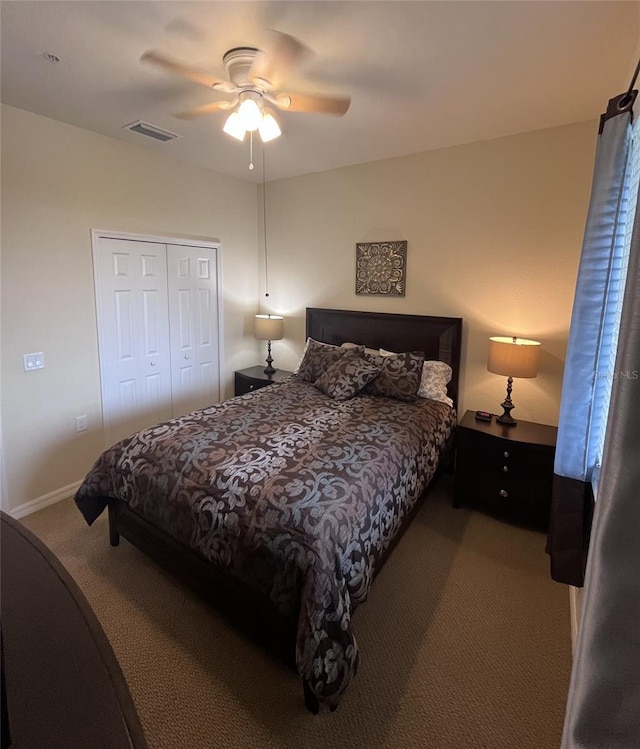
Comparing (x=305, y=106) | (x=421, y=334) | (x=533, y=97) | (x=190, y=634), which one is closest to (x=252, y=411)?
(x=190, y=634)

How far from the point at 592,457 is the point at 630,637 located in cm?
129

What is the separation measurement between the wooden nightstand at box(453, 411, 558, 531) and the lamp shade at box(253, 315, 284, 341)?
2.08m

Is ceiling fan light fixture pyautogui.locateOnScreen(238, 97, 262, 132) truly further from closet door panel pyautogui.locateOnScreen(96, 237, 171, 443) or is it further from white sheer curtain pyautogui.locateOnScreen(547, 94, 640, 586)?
closet door panel pyautogui.locateOnScreen(96, 237, 171, 443)

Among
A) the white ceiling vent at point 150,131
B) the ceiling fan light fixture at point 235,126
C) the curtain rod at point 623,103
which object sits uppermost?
the white ceiling vent at point 150,131

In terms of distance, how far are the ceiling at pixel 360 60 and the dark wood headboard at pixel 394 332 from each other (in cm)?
143

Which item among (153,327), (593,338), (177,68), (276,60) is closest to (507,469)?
(593,338)

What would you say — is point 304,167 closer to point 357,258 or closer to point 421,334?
point 357,258

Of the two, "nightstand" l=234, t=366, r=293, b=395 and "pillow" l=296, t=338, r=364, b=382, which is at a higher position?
"pillow" l=296, t=338, r=364, b=382

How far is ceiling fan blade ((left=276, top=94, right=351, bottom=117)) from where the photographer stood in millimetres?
1958

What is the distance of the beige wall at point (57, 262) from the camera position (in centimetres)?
262

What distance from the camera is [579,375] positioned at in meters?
1.73

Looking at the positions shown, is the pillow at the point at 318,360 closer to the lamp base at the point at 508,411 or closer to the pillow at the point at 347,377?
the pillow at the point at 347,377

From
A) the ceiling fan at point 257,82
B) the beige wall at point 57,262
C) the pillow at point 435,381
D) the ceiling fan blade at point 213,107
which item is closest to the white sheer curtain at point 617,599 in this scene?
the ceiling fan at point 257,82

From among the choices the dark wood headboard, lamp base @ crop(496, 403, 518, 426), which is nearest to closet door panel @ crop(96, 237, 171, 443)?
the dark wood headboard
